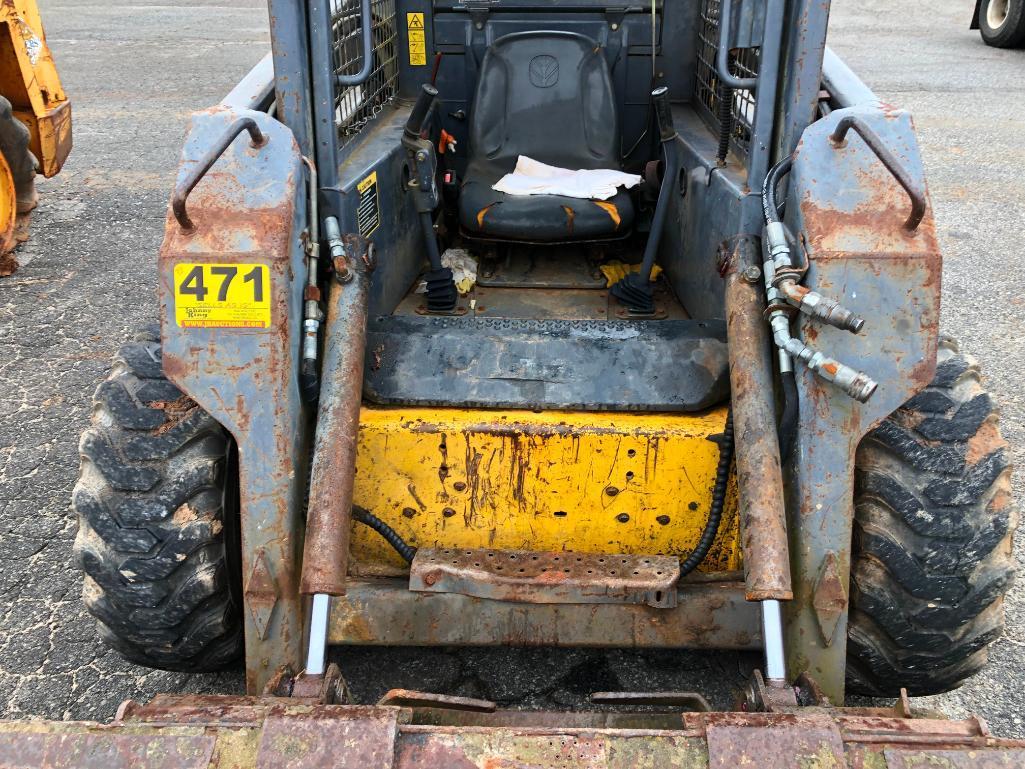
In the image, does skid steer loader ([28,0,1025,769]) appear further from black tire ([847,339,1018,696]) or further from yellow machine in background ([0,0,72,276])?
yellow machine in background ([0,0,72,276])

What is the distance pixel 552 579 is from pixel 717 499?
449 mm

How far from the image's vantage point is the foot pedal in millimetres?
2369

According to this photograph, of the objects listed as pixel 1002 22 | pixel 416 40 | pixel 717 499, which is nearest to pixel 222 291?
pixel 717 499

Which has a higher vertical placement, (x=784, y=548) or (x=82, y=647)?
(x=784, y=548)

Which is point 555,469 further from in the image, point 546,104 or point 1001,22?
point 1001,22

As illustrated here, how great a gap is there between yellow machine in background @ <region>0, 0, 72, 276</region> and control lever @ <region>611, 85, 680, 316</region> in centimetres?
397

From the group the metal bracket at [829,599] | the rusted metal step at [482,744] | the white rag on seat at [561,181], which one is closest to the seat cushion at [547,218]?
the white rag on seat at [561,181]

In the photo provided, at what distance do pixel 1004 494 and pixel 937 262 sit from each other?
60 centimetres

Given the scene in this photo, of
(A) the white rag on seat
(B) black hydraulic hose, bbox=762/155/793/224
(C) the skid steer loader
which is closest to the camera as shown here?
(C) the skid steer loader

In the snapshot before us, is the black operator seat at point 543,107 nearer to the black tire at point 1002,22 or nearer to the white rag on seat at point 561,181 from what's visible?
the white rag on seat at point 561,181

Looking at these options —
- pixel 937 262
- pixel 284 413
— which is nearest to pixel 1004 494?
pixel 937 262

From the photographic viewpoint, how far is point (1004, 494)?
7.48 feet

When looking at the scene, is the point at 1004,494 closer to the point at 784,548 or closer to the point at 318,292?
the point at 784,548

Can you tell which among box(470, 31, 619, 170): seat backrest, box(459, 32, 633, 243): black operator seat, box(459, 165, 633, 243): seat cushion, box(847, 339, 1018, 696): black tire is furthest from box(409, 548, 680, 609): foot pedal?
box(470, 31, 619, 170): seat backrest
